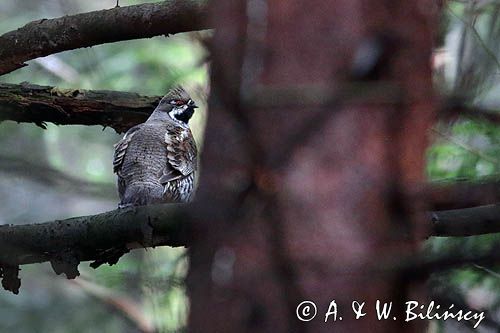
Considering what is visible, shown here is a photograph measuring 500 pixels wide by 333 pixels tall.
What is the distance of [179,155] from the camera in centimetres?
723

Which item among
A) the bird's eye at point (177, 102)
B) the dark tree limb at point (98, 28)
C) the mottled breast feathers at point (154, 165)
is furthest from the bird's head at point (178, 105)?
the dark tree limb at point (98, 28)

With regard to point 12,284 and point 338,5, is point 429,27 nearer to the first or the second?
point 338,5

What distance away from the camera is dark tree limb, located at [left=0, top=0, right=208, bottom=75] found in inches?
231

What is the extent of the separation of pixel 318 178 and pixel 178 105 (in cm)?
514

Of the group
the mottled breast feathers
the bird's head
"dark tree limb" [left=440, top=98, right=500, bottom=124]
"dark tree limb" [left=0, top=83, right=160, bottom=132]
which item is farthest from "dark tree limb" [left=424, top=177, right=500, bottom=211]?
the bird's head

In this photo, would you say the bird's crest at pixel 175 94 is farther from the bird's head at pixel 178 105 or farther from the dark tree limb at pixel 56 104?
the dark tree limb at pixel 56 104

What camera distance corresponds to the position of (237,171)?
272 cm

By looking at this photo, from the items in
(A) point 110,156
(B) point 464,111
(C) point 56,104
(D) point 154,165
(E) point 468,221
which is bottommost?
(B) point 464,111

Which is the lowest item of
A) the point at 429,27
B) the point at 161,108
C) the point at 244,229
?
the point at 244,229

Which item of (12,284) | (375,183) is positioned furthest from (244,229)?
(12,284)

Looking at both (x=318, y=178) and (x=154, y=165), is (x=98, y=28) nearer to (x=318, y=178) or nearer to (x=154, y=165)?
(x=154, y=165)

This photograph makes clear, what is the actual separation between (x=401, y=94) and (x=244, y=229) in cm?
58

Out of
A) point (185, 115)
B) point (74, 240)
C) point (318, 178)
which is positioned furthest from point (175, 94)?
point (318, 178)

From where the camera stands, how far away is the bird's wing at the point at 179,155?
23.2ft
